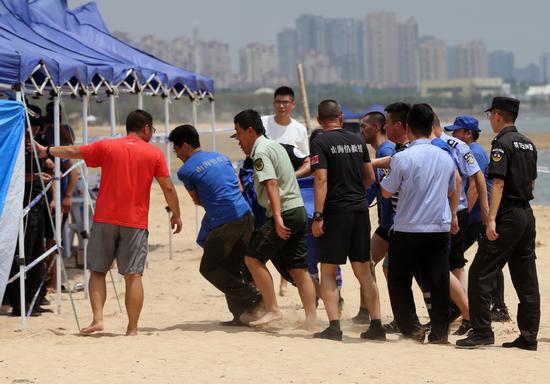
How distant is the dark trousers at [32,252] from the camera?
10.2 meters

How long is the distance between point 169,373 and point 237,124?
86.5 inches

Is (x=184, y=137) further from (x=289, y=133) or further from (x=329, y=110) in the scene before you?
(x=289, y=133)

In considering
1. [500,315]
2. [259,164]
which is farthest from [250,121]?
[500,315]

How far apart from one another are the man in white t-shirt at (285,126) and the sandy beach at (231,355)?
1.36 meters

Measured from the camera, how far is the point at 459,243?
8906 mm

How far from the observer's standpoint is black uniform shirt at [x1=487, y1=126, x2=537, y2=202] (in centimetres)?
796

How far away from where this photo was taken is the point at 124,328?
30.9 feet

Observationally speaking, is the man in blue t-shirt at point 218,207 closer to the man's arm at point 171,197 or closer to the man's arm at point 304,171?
the man's arm at point 171,197

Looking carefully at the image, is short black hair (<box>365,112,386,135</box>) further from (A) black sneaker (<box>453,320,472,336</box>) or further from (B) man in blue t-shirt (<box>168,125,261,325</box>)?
(A) black sneaker (<box>453,320,472,336</box>)

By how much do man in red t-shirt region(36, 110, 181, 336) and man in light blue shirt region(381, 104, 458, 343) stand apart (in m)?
1.56

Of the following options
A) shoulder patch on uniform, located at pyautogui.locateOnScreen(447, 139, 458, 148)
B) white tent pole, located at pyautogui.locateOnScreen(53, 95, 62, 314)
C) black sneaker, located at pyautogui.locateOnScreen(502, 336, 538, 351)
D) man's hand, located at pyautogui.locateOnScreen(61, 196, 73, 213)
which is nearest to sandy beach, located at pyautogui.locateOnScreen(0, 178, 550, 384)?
black sneaker, located at pyautogui.locateOnScreen(502, 336, 538, 351)

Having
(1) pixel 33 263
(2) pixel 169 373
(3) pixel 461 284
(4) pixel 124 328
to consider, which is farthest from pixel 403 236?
(1) pixel 33 263

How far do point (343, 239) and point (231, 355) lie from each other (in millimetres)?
1199

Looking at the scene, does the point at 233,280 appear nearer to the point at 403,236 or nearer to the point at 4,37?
the point at 403,236
